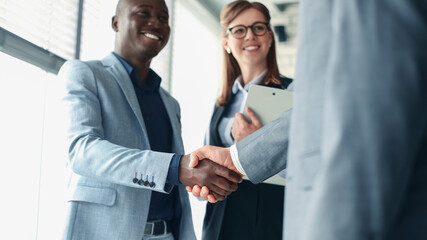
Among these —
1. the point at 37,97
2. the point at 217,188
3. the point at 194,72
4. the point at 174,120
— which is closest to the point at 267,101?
the point at 174,120

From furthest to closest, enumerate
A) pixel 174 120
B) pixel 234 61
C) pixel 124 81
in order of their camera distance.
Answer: pixel 234 61 < pixel 174 120 < pixel 124 81

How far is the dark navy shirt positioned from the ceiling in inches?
108

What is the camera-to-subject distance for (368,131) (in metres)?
0.51

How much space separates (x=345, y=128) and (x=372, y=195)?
0.08 meters

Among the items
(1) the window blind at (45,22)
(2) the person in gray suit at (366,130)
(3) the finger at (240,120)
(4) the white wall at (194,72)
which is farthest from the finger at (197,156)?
(4) the white wall at (194,72)

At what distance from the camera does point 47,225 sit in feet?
7.86

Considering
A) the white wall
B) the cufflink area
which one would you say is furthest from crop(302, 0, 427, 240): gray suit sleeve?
the white wall

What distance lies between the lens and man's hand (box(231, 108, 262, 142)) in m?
1.94

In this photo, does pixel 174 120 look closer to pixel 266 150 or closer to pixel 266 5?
pixel 266 150

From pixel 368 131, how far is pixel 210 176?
116cm

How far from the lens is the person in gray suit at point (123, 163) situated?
1.52 metres

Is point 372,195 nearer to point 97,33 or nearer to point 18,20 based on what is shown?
point 18,20

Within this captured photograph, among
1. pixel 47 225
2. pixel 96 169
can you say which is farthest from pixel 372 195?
pixel 47 225

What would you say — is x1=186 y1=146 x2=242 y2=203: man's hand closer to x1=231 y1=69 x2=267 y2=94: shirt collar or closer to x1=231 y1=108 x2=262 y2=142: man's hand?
x1=231 y1=108 x2=262 y2=142: man's hand
